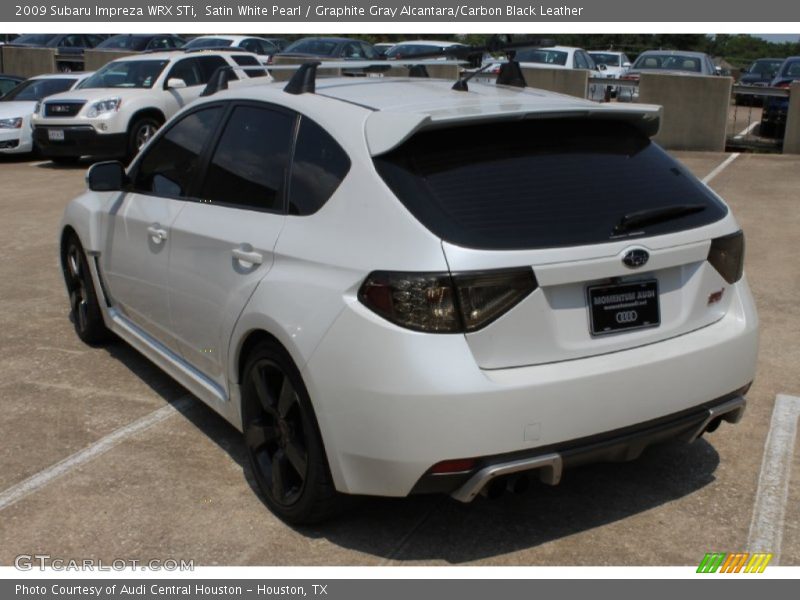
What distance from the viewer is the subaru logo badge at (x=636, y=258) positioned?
3.56 meters

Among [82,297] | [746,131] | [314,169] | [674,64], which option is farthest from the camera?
[674,64]

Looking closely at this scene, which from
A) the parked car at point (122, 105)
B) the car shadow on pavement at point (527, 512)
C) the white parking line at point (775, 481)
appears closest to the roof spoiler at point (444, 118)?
the car shadow on pavement at point (527, 512)

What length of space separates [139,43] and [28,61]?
328 centimetres

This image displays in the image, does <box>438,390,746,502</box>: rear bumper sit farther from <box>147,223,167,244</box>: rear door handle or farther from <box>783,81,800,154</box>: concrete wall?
<box>783,81,800,154</box>: concrete wall

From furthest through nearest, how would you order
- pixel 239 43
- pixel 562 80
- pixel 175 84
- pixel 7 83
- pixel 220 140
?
pixel 239 43
pixel 7 83
pixel 562 80
pixel 175 84
pixel 220 140

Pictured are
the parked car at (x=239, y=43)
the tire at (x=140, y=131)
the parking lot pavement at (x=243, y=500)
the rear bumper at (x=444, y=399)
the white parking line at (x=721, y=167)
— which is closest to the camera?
the rear bumper at (x=444, y=399)

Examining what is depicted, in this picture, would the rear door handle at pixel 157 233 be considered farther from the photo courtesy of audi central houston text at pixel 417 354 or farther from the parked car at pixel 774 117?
the parked car at pixel 774 117

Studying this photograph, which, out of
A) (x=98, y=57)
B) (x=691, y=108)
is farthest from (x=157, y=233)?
(x=98, y=57)

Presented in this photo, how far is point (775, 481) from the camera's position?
435 centimetres

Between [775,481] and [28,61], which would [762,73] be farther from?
[775,481]

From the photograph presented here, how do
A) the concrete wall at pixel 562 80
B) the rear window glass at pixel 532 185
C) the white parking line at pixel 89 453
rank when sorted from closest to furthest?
1. the rear window glass at pixel 532 185
2. the white parking line at pixel 89 453
3. the concrete wall at pixel 562 80

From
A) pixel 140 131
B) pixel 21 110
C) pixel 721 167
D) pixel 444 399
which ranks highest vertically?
pixel 444 399
